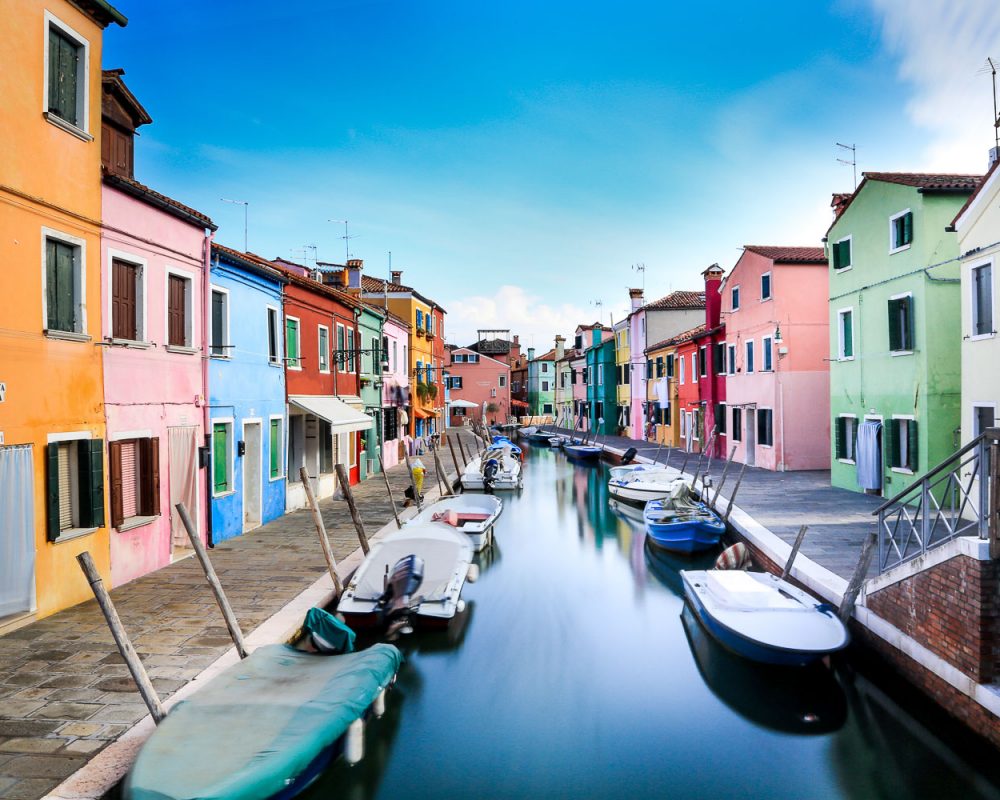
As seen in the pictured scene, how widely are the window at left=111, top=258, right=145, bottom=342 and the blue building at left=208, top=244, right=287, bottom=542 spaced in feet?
7.01

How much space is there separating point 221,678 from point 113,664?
1.64m

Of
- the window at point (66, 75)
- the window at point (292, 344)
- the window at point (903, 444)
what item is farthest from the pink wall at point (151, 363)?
the window at point (903, 444)

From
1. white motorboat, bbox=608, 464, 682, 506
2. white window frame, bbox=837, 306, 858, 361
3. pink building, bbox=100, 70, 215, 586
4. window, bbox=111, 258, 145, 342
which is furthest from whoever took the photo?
white motorboat, bbox=608, 464, 682, 506

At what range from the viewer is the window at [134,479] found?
33.0 ft

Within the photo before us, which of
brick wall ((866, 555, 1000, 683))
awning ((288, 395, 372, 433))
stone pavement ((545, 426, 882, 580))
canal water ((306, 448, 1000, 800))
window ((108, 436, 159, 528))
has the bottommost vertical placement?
canal water ((306, 448, 1000, 800))

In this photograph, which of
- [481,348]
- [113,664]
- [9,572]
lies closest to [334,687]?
[113,664]

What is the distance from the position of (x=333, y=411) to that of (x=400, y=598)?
9.45 m

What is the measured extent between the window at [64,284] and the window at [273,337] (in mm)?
6475

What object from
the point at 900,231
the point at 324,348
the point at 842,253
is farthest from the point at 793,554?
the point at 324,348

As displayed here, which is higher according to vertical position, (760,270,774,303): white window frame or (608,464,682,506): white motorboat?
(760,270,774,303): white window frame

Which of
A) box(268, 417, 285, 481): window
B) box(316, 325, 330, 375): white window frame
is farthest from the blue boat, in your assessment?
box(316, 325, 330, 375): white window frame

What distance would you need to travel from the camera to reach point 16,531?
26.3 ft

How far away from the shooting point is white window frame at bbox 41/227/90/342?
8711 millimetres

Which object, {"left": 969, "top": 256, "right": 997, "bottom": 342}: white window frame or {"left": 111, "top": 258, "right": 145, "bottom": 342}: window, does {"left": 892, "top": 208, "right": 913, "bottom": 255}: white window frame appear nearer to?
{"left": 969, "top": 256, "right": 997, "bottom": 342}: white window frame
